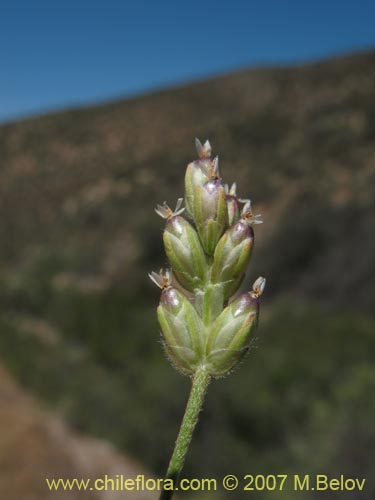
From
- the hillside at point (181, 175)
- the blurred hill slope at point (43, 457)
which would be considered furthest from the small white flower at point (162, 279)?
the hillside at point (181, 175)

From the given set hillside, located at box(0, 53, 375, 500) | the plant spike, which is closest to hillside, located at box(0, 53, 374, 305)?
hillside, located at box(0, 53, 375, 500)

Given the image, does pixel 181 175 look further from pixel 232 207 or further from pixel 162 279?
pixel 232 207

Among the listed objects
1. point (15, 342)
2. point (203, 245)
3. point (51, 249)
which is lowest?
point (203, 245)

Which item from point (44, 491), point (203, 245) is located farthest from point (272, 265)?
point (203, 245)

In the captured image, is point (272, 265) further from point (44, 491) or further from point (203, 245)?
point (203, 245)

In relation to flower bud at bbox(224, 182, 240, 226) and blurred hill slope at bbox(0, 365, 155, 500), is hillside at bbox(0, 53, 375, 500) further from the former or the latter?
flower bud at bbox(224, 182, 240, 226)

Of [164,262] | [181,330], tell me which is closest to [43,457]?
[164,262]
